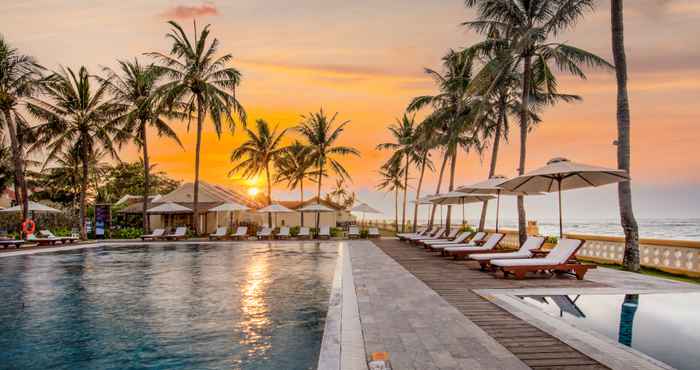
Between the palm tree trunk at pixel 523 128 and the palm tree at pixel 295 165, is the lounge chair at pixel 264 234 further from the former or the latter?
the palm tree trunk at pixel 523 128

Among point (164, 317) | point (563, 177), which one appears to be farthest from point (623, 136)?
point (164, 317)

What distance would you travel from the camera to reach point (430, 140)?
26.2 meters

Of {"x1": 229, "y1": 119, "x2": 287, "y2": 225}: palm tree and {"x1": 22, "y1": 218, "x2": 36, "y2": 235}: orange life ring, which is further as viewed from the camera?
{"x1": 229, "y1": 119, "x2": 287, "y2": 225}: palm tree

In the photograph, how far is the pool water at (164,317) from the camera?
5016 mm

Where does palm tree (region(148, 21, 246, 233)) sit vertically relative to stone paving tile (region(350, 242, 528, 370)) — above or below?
above

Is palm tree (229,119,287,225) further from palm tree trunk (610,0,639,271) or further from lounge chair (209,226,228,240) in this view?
palm tree trunk (610,0,639,271)

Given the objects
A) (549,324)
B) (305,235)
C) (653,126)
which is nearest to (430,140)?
(305,235)

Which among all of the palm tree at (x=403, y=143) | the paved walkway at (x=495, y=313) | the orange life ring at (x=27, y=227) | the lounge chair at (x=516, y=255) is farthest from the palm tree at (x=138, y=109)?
the lounge chair at (x=516, y=255)

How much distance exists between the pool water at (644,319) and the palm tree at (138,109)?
84.7ft

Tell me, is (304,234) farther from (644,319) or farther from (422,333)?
(422,333)

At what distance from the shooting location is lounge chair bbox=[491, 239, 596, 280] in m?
9.17

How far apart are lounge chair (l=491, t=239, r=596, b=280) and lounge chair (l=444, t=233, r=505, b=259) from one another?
3.19 meters

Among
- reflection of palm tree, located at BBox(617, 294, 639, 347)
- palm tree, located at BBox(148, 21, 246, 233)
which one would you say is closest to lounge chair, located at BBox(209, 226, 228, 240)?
palm tree, located at BBox(148, 21, 246, 233)

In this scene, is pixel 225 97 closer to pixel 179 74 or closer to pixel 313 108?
pixel 179 74
